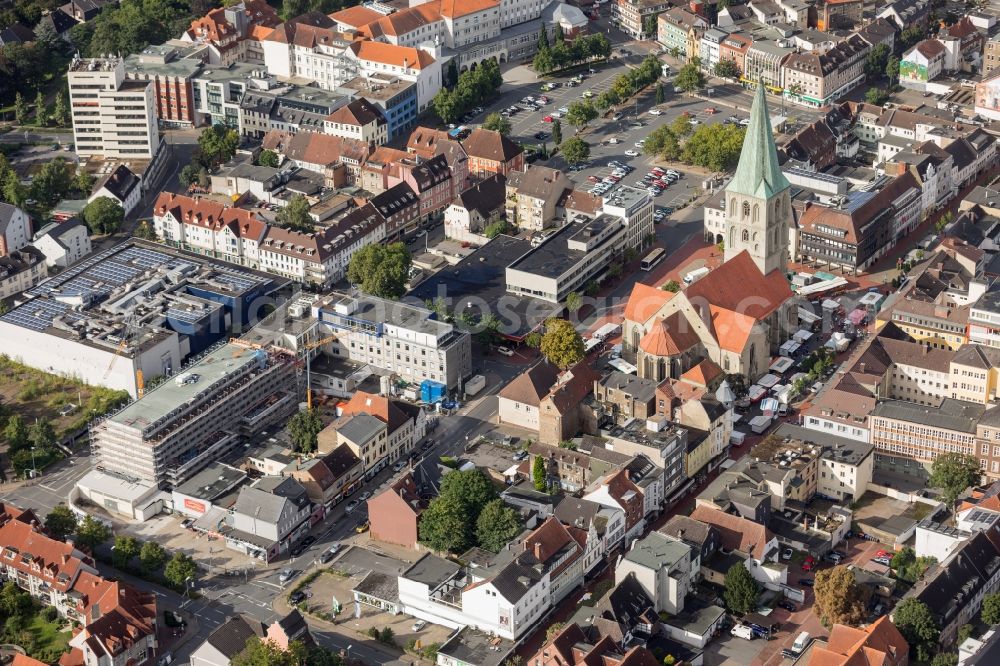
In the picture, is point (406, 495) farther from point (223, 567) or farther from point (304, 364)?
point (304, 364)

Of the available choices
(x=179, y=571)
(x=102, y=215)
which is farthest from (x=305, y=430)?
(x=102, y=215)

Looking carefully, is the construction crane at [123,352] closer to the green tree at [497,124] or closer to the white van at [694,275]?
the white van at [694,275]

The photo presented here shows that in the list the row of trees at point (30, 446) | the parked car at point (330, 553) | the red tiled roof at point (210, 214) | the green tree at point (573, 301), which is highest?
the red tiled roof at point (210, 214)

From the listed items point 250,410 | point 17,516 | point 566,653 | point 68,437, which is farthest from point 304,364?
point 566,653

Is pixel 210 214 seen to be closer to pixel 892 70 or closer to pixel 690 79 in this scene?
pixel 690 79

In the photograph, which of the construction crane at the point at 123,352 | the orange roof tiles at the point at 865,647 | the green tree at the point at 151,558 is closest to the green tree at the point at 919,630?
the orange roof tiles at the point at 865,647
